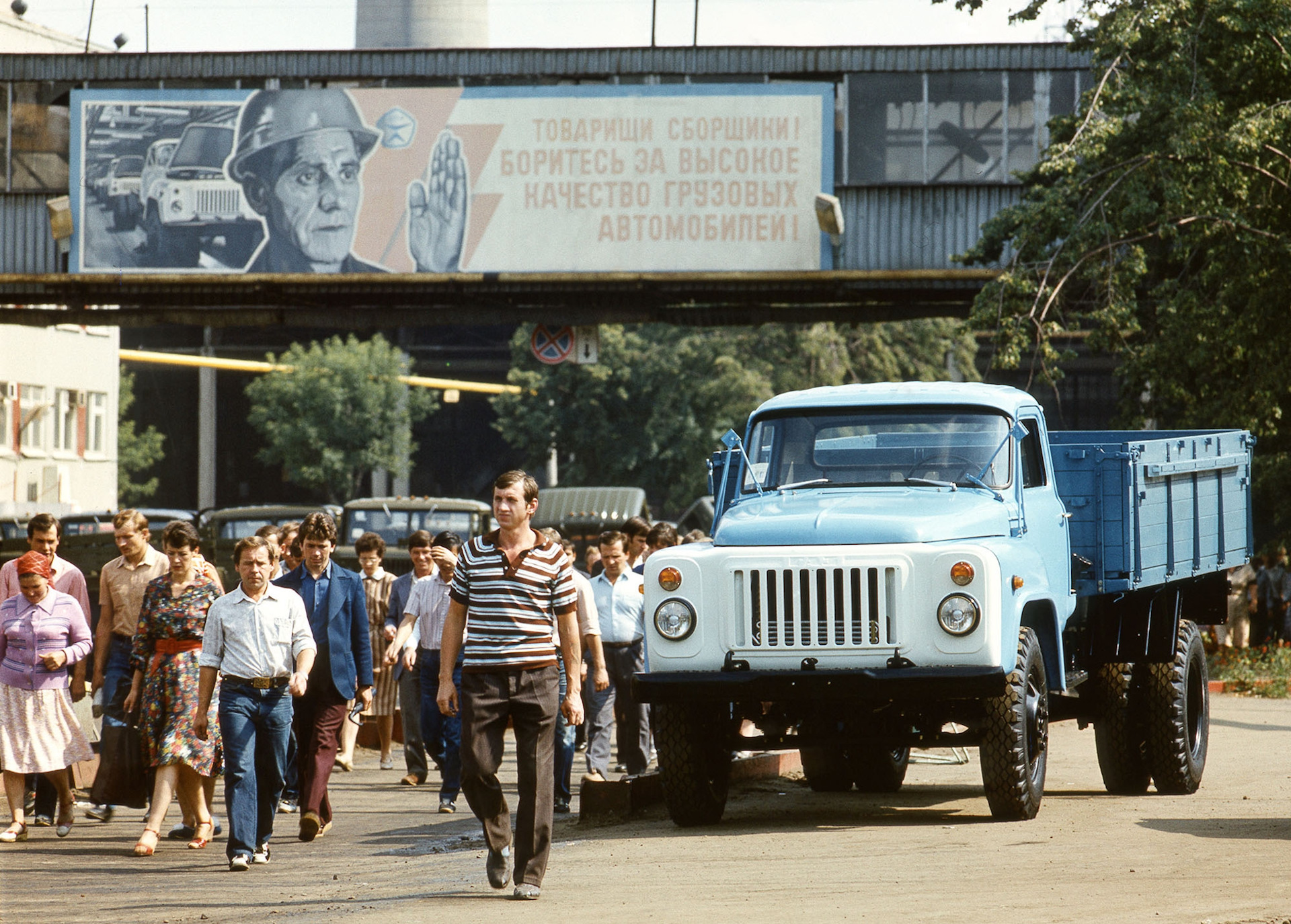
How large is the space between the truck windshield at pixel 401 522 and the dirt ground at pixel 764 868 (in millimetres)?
15882

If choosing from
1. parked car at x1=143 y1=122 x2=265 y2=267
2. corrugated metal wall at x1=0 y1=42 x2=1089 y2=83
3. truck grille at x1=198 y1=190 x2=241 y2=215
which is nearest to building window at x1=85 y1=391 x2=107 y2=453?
corrugated metal wall at x1=0 y1=42 x2=1089 y2=83

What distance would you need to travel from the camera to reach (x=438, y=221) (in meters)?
27.5

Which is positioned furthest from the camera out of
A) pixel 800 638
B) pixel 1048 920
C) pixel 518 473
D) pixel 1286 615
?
pixel 1286 615

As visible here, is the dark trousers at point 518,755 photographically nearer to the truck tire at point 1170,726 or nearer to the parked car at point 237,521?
the truck tire at point 1170,726

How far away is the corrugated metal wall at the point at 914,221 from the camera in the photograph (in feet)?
89.0

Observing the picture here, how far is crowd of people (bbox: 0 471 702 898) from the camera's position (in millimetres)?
8000

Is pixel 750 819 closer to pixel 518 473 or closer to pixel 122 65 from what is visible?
pixel 518 473

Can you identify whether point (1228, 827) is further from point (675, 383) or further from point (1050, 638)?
point (675, 383)

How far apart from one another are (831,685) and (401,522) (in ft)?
63.8

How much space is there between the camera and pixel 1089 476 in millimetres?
11477

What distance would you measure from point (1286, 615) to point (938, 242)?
7.37 m

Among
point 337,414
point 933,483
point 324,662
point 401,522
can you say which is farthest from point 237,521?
point 337,414

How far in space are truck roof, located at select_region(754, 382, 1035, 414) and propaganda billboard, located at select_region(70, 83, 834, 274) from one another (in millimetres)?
15920

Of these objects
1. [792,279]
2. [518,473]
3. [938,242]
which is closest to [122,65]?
[792,279]
